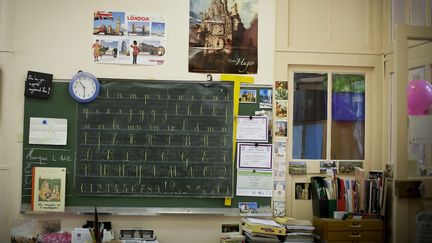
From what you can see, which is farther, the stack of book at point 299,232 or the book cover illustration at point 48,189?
the book cover illustration at point 48,189

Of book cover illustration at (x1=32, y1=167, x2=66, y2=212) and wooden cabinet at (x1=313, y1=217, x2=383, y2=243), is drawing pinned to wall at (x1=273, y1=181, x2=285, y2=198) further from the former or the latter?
book cover illustration at (x1=32, y1=167, x2=66, y2=212)

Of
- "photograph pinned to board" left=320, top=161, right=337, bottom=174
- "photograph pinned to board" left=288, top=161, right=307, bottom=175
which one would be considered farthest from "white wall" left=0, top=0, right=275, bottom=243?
"photograph pinned to board" left=320, top=161, right=337, bottom=174

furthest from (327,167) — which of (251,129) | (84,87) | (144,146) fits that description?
(84,87)

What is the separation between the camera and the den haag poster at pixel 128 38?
13.1 ft

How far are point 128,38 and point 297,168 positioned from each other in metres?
1.91

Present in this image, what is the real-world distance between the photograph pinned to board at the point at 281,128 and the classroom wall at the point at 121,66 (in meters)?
0.38

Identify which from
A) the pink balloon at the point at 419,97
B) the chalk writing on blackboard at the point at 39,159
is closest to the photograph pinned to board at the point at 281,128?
the pink balloon at the point at 419,97

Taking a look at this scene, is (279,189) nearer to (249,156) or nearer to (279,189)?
(279,189)

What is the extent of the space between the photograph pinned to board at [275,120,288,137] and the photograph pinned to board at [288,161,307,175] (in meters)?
0.27

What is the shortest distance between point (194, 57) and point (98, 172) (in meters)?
1.32

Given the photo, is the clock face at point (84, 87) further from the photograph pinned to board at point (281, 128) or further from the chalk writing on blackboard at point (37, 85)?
the photograph pinned to board at point (281, 128)

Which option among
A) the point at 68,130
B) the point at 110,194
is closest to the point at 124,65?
the point at 68,130

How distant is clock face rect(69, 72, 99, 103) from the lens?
394 centimetres

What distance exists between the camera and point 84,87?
13.0ft
